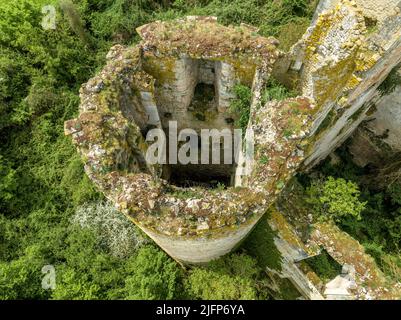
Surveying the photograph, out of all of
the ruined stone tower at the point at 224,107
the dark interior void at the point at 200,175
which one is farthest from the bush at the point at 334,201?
the dark interior void at the point at 200,175

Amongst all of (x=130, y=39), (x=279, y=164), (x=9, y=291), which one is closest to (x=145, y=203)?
(x=279, y=164)

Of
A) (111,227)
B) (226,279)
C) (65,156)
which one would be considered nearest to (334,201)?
(226,279)

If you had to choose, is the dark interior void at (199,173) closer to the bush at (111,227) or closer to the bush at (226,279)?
the bush at (111,227)

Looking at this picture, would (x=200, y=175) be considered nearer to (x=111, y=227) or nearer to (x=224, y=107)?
(x=224, y=107)

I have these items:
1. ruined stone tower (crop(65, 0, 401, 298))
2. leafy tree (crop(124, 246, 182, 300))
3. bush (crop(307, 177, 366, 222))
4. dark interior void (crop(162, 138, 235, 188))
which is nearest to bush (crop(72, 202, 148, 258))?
leafy tree (crop(124, 246, 182, 300))
